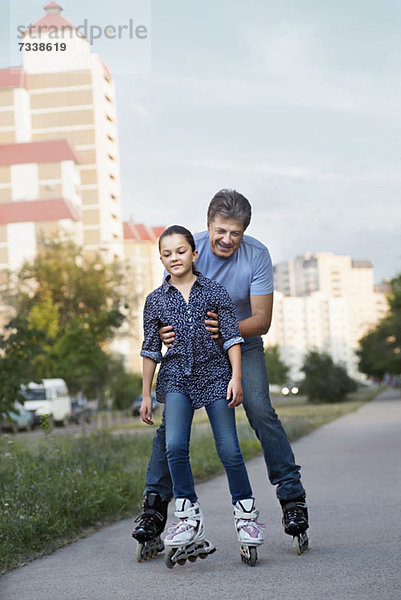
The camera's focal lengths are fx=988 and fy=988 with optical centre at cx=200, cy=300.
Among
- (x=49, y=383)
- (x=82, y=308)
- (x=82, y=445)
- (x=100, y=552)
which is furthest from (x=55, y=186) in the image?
(x=100, y=552)

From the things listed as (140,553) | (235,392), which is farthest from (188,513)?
(235,392)

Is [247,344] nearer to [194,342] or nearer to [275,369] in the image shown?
[194,342]

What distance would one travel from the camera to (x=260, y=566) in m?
4.87

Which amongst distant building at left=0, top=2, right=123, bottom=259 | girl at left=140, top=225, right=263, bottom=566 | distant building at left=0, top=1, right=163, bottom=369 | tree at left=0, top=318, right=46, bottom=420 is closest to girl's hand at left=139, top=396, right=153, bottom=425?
girl at left=140, top=225, right=263, bottom=566

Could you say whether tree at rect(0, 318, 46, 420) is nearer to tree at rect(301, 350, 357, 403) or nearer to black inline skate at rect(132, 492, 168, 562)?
black inline skate at rect(132, 492, 168, 562)

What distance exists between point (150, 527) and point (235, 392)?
0.88 meters

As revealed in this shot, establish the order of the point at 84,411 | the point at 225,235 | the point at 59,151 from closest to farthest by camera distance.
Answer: the point at 225,235, the point at 84,411, the point at 59,151

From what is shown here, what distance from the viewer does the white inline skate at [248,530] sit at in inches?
192

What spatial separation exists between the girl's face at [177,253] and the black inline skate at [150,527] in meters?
1.22

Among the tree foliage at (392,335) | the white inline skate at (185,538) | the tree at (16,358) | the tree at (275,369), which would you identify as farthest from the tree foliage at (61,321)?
the tree at (275,369)

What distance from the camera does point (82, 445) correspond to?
11992 millimetres

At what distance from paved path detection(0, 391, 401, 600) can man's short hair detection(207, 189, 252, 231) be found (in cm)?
180

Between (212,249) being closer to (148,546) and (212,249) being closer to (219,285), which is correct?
(219,285)

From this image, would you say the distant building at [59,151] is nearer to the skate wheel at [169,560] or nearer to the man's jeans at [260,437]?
the man's jeans at [260,437]
